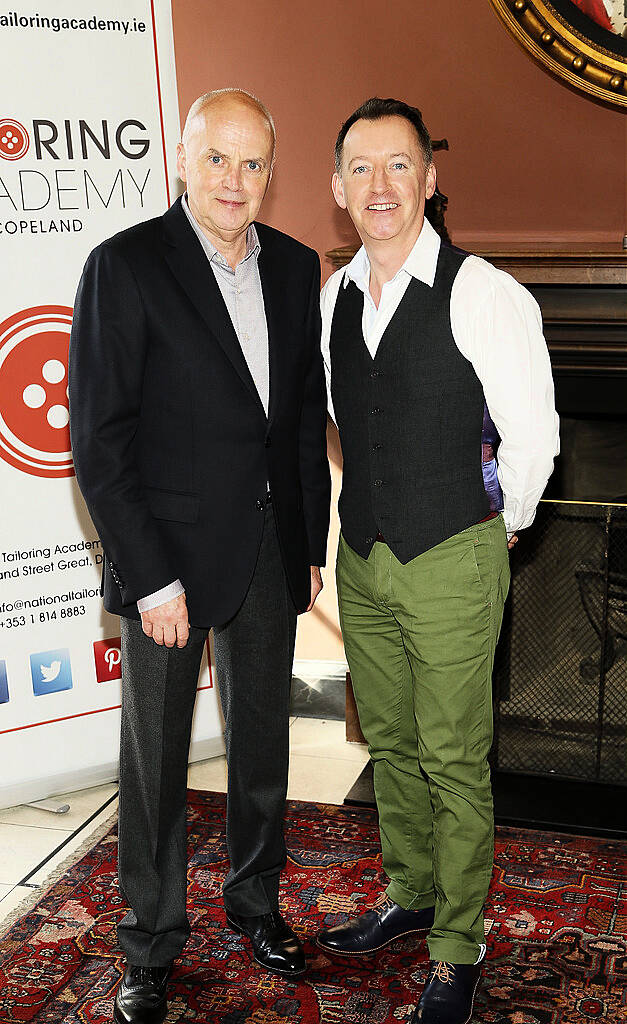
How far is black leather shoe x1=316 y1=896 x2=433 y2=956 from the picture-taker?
85.5 inches

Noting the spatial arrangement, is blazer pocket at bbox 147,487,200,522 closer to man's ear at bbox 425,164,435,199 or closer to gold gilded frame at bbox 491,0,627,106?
man's ear at bbox 425,164,435,199

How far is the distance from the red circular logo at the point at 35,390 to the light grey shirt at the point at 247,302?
873 mm

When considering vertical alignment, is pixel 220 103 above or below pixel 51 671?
above

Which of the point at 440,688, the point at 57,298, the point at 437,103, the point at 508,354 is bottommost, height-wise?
the point at 440,688

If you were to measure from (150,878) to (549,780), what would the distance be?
135cm

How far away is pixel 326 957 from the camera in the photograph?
2172mm

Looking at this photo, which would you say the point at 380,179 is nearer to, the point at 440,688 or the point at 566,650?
the point at 440,688

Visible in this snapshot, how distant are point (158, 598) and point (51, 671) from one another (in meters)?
1.08

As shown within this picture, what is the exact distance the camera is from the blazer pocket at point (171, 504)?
1853 mm

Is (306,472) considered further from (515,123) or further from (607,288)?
(515,123)

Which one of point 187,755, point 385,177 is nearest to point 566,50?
point 385,177

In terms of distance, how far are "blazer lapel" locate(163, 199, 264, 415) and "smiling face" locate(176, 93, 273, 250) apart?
5 cm

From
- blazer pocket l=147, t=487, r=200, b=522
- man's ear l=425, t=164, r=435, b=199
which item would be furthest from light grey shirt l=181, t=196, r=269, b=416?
man's ear l=425, t=164, r=435, b=199

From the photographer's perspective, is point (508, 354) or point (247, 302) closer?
point (508, 354)
